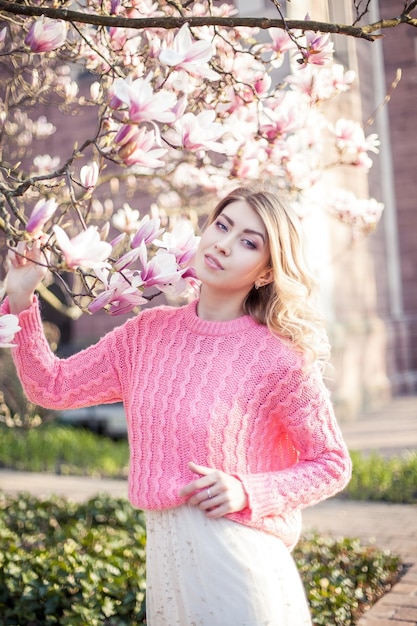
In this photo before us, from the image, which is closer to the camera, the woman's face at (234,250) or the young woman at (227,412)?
the young woman at (227,412)

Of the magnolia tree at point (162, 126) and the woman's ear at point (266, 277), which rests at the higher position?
the magnolia tree at point (162, 126)

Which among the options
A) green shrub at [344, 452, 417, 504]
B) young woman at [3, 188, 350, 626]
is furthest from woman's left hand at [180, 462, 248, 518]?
green shrub at [344, 452, 417, 504]

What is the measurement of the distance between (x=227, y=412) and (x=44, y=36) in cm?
111

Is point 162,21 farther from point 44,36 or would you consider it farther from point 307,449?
point 307,449

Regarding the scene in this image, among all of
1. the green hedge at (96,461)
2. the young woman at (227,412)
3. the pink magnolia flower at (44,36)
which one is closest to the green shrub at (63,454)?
the green hedge at (96,461)

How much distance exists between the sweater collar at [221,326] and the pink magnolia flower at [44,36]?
86 centimetres

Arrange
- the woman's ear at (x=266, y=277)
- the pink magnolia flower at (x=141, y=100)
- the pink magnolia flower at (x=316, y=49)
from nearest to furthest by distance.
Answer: the pink magnolia flower at (x=141, y=100) → the woman's ear at (x=266, y=277) → the pink magnolia flower at (x=316, y=49)

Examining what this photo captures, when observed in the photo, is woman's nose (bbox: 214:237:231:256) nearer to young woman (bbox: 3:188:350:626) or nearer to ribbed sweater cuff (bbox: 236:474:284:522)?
young woman (bbox: 3:188:350:626)

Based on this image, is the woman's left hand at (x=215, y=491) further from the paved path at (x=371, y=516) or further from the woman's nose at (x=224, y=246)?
the paved path at (x=371, y=516)

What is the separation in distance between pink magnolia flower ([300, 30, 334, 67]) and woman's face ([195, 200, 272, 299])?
61 centimetres

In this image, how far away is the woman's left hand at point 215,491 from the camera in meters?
1.97

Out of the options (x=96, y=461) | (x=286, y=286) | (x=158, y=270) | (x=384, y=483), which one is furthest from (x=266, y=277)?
(x=96, y=461)

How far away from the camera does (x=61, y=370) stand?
2.32 meters

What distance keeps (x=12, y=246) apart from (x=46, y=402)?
51 centimetres
